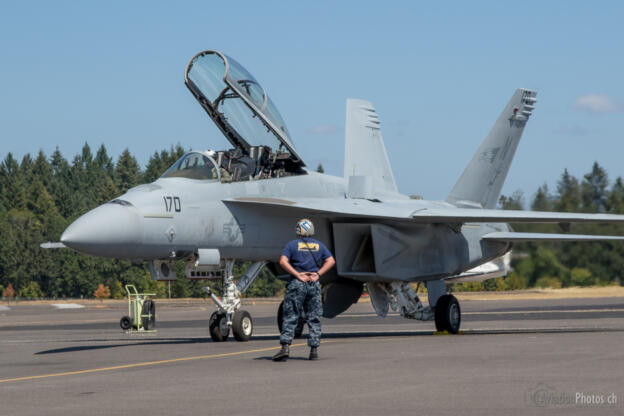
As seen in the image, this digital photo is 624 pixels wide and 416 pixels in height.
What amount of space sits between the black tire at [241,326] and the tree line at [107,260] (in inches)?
738

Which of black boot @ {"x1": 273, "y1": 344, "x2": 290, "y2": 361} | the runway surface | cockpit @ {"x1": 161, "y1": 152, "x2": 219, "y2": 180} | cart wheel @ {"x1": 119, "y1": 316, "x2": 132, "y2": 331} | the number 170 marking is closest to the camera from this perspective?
the runway surface

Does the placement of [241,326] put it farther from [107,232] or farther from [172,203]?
[107,232]

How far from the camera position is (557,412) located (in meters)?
6.89

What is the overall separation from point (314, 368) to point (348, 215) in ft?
21.2

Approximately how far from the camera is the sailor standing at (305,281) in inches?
457

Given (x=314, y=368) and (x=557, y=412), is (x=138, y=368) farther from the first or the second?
(x=557, y=412)

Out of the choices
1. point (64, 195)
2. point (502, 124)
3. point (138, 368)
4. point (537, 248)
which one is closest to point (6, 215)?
point (64, 195)

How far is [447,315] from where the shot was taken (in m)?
17.6

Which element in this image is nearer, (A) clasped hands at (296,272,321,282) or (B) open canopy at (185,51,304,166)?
(A) clasped hands at (296,272,321,282)

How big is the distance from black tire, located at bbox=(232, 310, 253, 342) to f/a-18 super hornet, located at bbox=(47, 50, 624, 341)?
17 mm

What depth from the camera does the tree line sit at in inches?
1540

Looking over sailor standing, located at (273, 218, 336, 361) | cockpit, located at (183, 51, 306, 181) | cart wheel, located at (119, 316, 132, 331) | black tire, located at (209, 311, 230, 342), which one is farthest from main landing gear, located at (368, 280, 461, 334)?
cart wheel, located at (119, 316, 132, 331)

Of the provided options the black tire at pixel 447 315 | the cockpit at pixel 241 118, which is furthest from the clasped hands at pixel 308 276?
the black tire at pixel 447 315

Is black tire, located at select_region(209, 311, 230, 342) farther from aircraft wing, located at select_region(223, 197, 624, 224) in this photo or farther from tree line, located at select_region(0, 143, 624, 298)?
tree line, located at select_region(0, 143, 624, 298)
